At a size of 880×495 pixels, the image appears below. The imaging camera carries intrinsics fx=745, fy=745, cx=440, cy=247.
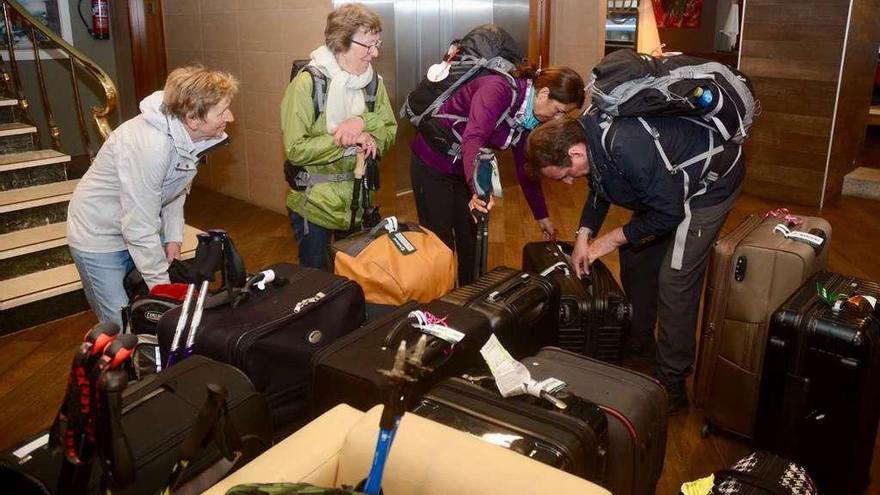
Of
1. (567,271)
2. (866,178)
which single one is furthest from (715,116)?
(866,178)

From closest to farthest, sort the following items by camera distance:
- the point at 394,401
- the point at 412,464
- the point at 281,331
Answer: the point at 394,401
the point at 412,464
the point at 281,331

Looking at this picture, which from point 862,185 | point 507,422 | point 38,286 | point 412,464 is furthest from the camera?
point 862,185

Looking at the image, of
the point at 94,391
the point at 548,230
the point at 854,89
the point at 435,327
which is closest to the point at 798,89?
the point at 854,89

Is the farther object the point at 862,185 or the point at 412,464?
the point at 862,185

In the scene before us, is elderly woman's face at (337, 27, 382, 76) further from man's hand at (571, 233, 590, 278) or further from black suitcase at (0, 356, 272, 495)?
black suitcase at (0, 356, 272, 495)

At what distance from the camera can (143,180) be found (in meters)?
2.20

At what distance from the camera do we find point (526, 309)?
2.20 m

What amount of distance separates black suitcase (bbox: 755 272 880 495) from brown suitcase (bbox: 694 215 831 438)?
13 centimetres

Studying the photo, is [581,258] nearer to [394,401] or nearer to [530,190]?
[530,190]

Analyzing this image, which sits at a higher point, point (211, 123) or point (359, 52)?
point (359, 52)

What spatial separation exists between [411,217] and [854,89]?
11.5 ft

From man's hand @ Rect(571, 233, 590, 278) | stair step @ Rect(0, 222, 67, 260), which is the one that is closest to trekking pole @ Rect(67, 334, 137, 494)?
man's hand @ Rect(571, 233, 590, 278)

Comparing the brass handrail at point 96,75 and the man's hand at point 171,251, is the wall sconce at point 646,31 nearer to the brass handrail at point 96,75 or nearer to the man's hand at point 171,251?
the brass handrail at point 96,75

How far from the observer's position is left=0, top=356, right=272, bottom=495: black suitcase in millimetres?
1407
